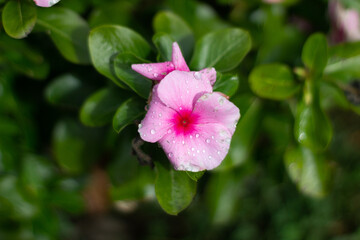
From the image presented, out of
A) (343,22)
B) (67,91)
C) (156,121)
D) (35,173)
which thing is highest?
(156,121)

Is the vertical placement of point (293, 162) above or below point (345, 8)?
below

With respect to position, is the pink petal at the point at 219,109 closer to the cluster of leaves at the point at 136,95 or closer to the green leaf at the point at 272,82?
the cluster of leaves at the point at 136,95

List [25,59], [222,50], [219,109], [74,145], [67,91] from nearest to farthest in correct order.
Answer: [219,109] → [222,50] → [25,59] → [67,91] → [74,145]

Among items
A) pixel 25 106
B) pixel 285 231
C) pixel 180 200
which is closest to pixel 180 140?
pixel 180 200

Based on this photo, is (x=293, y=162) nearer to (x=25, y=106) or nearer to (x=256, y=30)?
(x=256, y=30)

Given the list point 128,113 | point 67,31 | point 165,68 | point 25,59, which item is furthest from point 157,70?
point 25,59

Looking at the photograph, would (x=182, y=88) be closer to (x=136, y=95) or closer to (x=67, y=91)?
(x=136, y=95)

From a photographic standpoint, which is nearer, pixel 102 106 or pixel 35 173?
pixel 102 106

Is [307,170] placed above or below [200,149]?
below

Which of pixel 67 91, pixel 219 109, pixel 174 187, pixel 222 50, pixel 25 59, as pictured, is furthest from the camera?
pixel 67 91
